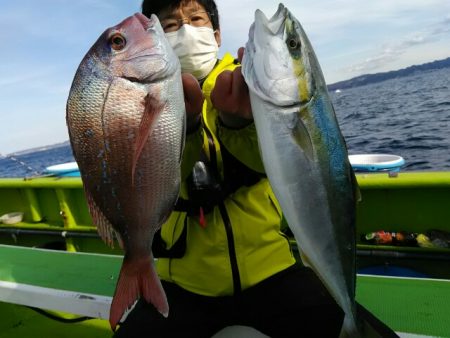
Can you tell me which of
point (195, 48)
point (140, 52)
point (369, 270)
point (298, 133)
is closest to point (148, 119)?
point (140, 52)

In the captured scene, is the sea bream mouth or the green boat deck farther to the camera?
the green boat deck

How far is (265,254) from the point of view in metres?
2.36

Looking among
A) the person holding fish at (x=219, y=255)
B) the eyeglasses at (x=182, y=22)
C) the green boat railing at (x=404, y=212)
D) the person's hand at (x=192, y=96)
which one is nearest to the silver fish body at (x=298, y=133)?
the person's hand at (x=192, y=96)

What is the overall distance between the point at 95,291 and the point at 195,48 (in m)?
2.14

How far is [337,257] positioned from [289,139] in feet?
1.91

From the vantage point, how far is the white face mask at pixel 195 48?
2275 millimetres

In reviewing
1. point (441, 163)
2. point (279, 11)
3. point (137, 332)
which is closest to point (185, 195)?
point (137, 332)

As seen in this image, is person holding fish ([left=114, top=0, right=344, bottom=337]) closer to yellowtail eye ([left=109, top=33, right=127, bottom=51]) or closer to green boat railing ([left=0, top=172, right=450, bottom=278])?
yellowtail eye ([left=109, top=33, right=127, bottom=51])

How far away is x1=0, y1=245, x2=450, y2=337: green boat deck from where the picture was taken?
247cm

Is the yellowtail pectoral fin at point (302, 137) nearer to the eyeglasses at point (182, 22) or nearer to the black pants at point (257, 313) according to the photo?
the black pants at point (257, 313)

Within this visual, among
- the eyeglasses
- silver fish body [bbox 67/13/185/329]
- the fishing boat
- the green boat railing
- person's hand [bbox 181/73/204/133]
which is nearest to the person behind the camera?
silver fish body [bbox 67/13/185/329]

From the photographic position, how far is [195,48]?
2.31 metres

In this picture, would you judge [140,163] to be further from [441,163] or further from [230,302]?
[441,163]

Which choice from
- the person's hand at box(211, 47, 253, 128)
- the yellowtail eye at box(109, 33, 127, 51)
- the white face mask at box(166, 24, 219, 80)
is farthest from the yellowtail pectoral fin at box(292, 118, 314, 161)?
the white face mask at box(166, 24, 219, 80)
